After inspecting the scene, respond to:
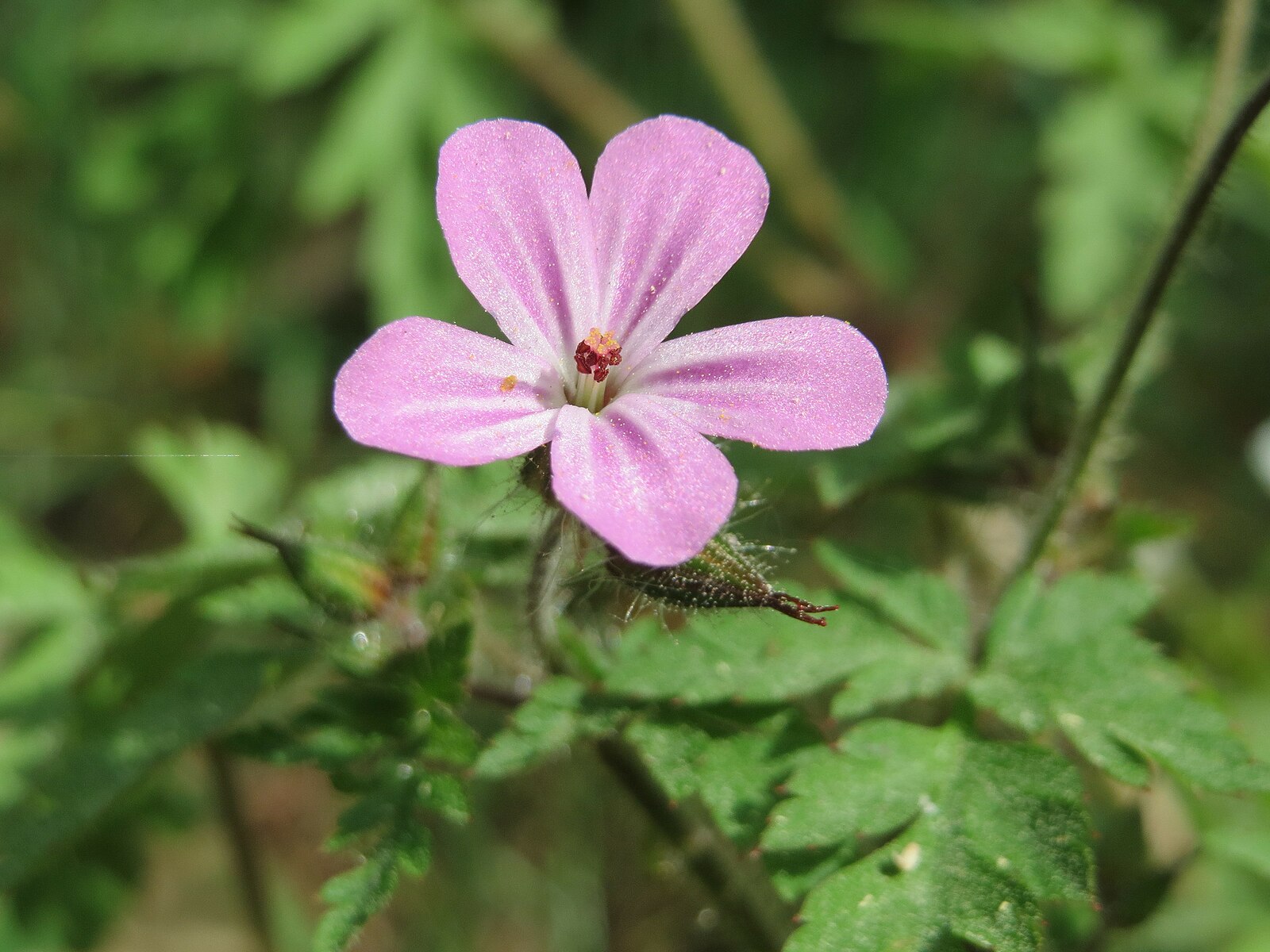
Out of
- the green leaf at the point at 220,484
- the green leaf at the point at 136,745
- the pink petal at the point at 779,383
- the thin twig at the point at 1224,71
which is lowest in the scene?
the green leaf at the point at 220,484

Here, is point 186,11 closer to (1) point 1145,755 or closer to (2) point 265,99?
(2) point 265,99

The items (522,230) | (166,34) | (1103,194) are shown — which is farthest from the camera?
(166,34)

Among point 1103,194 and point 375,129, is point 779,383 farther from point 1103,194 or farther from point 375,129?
point 375,129

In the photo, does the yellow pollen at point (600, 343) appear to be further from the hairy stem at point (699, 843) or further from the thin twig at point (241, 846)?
the thin twig at point (241, 846)

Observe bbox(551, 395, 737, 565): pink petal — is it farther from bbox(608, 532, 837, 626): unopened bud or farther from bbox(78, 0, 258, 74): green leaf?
bbox(78, 0, 258, 74): green leaf

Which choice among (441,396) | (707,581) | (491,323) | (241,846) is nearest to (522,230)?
(441,396)

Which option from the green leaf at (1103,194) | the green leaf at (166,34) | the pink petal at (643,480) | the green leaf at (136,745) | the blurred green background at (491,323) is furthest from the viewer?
the green leaf at (166,34)

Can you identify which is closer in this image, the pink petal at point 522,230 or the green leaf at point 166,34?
the pink petal at point 522,230

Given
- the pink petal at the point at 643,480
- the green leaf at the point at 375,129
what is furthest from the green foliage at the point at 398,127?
the pink petal at the point at 643,480
